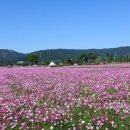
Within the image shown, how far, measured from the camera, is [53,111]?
862cm

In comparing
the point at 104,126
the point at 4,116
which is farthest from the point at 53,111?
the point at 104,126

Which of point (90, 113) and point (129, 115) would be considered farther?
point (90, 113)

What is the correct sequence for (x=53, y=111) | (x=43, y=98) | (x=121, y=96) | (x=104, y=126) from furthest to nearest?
(x=43, y=98) < (x=121, y=96) < (x=53, y=111) < (x=104, y=126)

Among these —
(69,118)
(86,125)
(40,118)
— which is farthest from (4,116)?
(86,125)

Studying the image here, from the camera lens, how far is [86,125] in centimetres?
747

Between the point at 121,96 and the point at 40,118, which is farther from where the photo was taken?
the point at 121,96

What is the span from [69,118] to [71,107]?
1442mm

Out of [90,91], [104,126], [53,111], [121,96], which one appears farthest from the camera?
[90,91]

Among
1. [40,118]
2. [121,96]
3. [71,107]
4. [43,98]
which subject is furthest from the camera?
[43,98]

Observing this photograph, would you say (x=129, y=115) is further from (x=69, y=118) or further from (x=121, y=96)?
(x=121, y=96)

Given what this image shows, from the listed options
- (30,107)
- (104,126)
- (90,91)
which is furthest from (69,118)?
(90,91)

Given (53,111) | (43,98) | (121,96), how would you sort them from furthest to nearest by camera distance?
(43,98) < (121,96) < (53,111)

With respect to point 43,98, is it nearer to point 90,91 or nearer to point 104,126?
point 90,91

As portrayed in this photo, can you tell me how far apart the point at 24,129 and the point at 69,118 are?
1.25 metres
